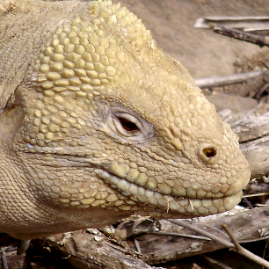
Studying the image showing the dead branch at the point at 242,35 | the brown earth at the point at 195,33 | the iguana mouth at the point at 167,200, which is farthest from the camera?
the brown earth at the point at 195,33

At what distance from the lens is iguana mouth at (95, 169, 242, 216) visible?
2.56 m

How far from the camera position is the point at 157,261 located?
409cm

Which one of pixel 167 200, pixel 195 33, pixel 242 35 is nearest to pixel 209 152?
pixel 167 200

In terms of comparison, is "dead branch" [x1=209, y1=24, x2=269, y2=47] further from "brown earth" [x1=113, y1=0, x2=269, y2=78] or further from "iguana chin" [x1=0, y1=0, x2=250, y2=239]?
"iguana chin" [x1=0, y1=0, x2=250, y2=239]

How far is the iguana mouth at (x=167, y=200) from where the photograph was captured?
2.56m

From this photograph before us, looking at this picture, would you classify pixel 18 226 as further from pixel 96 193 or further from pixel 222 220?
pixel 222 220

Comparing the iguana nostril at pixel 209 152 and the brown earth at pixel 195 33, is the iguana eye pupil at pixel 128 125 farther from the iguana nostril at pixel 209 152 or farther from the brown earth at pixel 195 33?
the brown earth at pixel 195 33

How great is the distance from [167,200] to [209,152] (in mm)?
386

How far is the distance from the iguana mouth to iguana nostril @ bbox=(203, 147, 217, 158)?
0.91ft

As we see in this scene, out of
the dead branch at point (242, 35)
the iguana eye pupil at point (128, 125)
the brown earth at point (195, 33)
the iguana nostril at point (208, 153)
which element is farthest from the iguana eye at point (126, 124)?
the brown earth at point (195, 33)

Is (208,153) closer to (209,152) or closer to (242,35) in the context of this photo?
(209,152)

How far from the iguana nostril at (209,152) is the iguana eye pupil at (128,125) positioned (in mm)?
420

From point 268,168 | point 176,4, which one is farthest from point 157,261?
point 176,4

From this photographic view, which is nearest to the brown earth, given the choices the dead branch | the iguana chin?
the dead branch
